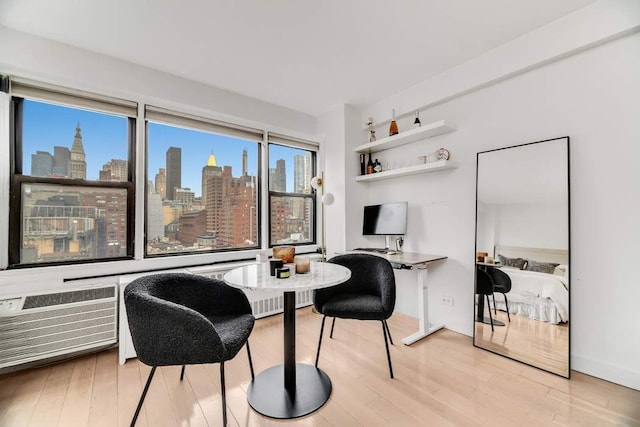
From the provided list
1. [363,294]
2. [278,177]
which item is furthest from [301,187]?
[363,294]

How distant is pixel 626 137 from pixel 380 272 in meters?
1.97

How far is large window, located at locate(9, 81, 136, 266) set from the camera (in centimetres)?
229

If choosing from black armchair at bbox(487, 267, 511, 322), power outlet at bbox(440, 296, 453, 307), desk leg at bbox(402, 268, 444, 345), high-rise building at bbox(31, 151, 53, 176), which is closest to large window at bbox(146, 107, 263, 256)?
high-rise building at bbox(31, 151, 53, 176)

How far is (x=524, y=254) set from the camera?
7.50ft

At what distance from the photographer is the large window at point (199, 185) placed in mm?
2914

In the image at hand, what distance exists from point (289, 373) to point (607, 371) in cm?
226

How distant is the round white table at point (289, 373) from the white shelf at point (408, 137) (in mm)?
1786

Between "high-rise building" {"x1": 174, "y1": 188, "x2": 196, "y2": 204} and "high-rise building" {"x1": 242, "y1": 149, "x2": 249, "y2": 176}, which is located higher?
"high-rise building" {"x1": 242, "y1": 149, "x2": 249, "y2": 176}

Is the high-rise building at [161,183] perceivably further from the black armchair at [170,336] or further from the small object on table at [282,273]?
the small object on table at [282,273]

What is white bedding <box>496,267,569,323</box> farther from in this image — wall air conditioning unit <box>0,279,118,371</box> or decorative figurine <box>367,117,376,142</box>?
wall air conditioning unit <box>0,279,118,371</box>

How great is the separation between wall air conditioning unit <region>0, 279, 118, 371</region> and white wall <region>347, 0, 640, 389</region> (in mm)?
3295

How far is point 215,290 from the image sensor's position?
1.94 metres

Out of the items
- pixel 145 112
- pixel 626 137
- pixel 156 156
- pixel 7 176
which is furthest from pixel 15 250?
pixel 626 137

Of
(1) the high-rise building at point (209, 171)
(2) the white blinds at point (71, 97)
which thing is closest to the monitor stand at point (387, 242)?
(1) the high-rise building at point (209, 171)
